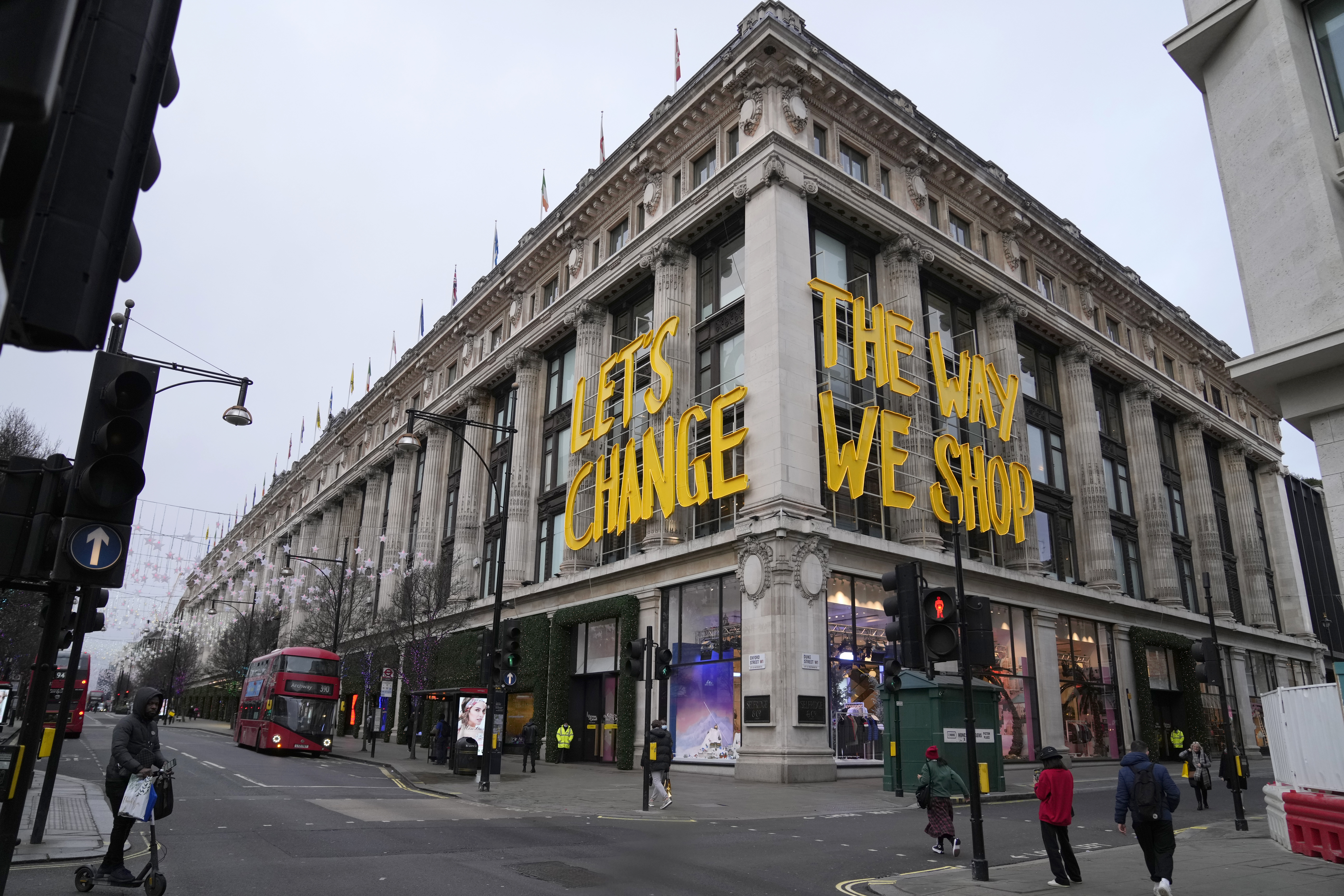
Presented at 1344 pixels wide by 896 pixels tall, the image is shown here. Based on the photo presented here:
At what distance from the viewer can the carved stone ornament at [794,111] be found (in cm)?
3250

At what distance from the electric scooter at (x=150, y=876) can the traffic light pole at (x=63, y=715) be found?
2.29 meters

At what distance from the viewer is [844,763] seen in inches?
1086

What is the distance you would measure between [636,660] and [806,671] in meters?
8.91

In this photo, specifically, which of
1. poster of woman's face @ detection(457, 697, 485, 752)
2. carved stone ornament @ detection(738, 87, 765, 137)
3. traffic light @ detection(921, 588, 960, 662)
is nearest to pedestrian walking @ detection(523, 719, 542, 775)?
poster of woman's face @ detection(457, 697, 485, 752)

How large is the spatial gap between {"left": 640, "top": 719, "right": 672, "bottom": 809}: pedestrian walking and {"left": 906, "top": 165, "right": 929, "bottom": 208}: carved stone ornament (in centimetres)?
2683

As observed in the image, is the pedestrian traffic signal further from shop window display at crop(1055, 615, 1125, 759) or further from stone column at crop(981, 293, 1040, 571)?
shop window display at crop(1055, 615, 1125, 759)

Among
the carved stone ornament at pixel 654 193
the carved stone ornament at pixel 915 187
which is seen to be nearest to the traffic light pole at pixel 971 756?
the carved stone ornament at pixel 654 193

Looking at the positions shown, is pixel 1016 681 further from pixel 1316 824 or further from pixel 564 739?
pixel 1316 824

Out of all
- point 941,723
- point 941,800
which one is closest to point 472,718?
point 941,723

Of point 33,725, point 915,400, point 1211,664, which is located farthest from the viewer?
point 915,400

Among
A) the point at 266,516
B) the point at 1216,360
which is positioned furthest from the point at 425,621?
the point at 266,516

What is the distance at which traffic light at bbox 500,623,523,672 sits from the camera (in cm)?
2203

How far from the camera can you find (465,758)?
26797 millimetres

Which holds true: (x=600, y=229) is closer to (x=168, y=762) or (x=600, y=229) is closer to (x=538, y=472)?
(x=538, y=472)
